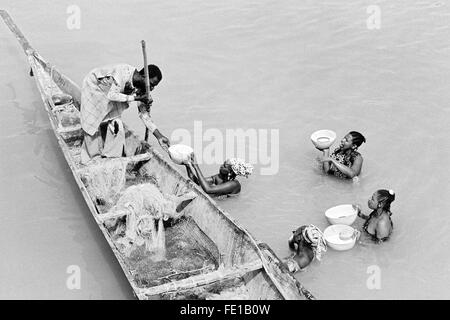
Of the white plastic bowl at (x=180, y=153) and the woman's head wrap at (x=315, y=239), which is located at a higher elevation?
the white plastic bowl at (x=180, y=153)

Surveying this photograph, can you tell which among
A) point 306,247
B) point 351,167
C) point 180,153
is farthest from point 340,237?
point 180,153

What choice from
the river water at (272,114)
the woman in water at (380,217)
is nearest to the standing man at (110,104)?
the river water at (272,114)

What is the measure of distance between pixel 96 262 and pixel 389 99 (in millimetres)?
4975

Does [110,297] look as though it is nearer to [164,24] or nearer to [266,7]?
[164,24]

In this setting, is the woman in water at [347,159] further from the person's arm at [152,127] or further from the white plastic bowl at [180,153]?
the person's arm at [152,127]

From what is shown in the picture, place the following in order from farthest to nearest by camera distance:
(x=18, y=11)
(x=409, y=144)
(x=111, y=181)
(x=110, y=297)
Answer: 1. (x=18, y=11)
2. (x=409, y=144)
3. (x=111, y=181)
4. (x=110, y=297)

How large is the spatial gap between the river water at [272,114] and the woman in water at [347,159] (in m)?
0.16

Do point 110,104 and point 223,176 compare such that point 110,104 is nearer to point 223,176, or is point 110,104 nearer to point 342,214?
point 223,176

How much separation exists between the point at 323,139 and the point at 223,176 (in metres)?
1.32

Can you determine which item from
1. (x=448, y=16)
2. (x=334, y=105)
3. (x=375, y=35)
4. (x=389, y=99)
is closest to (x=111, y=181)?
(x=334, y=105)

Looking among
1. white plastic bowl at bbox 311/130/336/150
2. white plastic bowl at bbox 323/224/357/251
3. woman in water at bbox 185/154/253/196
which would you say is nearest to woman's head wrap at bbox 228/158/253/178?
woman in water at bbox 185/154/253/196

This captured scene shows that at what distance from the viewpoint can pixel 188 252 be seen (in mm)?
5949

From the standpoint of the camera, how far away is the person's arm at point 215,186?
6.56 meters

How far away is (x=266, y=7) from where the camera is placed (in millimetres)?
11648
